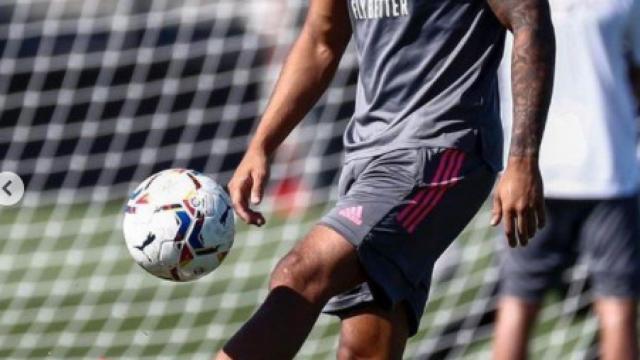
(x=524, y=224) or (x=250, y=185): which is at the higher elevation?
(x=524, y=224)

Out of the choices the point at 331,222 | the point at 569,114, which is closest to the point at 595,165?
the point at 569,114

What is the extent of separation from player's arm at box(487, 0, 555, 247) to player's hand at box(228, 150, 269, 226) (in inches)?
28.2

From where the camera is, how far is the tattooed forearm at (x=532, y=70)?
140 inches

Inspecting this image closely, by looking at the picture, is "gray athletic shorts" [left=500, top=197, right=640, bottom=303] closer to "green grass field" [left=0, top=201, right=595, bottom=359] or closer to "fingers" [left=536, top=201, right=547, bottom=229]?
"green grass field" [left=0, top=201, right=595, bottom=359]

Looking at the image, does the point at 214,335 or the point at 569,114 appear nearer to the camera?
the point at 569,114

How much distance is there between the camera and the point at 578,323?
21.1 feet

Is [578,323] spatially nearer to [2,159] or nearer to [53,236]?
[53,236]

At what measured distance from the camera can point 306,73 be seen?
421 centimetres

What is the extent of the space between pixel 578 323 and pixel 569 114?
1.71m

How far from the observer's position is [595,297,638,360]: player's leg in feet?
16.0

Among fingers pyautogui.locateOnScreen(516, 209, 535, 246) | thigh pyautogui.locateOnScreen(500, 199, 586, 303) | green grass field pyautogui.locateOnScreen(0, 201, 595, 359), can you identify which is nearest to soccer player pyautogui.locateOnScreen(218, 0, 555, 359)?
fingers pyautogui.locateOnScreen(516, 209, 535, 246)

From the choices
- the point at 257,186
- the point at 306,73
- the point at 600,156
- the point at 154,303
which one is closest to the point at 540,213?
the point at 257,186

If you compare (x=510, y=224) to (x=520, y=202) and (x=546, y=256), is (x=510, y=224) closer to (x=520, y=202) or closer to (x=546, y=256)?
(x=520, y=202)

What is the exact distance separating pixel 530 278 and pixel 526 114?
5.17 ft
